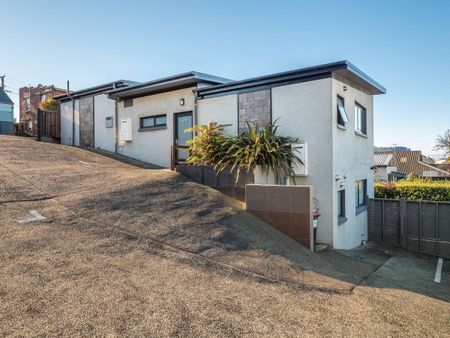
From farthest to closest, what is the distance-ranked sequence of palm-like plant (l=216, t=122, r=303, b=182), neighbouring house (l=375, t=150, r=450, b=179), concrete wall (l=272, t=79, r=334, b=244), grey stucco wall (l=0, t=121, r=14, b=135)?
neighbouring house (l=375, t=150, r=450, b=179) < grey stucco wall (l=0, t=121, r=14, b=135) < concrete wall (l=272, t=79, r=334, b=244) < palm-like plant (l=216, t=122, r=303, b=182)

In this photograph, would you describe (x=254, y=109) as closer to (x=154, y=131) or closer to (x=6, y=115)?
(x=154, y=131)

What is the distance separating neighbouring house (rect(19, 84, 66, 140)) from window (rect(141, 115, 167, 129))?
6.70 m

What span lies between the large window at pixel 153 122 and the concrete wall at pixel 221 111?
204 cm

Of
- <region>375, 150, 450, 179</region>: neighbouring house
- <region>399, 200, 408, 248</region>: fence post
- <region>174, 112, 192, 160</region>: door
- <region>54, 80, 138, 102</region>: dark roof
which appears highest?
<region>54, 80, 138, 102</region>: dark roof

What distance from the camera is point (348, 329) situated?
3725mm

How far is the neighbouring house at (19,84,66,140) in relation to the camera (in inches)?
675

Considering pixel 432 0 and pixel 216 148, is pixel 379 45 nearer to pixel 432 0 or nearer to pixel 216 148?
pixel 432 0

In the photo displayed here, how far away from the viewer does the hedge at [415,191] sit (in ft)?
42.6

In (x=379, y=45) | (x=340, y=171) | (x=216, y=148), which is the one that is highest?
(x=379, y=45)

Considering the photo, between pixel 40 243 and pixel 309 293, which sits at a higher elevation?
pixel 40 243

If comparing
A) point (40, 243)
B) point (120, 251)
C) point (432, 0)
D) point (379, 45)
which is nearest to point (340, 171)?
point (379, 45)

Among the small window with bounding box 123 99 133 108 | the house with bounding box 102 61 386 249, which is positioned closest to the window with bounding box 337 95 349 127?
the house with bounding box 102 61 386 249

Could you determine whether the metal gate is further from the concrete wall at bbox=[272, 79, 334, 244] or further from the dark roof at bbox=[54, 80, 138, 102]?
the dark roof at bbox=[54, 80, 138, 102]

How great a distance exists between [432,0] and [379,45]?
1.94 metres
